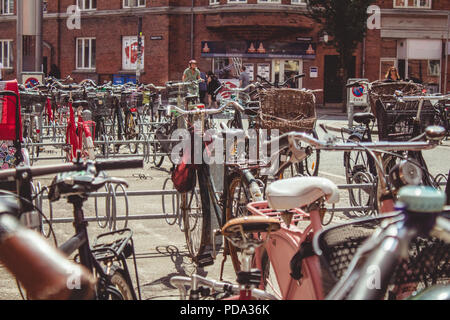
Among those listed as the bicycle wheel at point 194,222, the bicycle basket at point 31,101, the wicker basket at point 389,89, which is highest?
the wicker basket at point 389,89

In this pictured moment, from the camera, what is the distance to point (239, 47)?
35.9 metres

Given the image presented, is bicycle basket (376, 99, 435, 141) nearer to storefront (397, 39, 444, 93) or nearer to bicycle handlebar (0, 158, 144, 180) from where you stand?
bicycle handlebar (0, 158, 144, 180)

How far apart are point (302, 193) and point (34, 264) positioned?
132cm

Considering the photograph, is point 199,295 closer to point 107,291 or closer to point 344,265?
point 107,291

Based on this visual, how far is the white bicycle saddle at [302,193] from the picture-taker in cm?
296

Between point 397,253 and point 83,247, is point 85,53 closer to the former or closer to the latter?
point 83,247

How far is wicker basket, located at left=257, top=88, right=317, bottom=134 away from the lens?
718 centimetres

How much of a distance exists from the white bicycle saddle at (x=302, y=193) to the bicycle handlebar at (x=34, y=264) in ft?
3.82

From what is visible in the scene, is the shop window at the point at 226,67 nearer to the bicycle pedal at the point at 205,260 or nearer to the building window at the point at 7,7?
the building window at the point at 7,7

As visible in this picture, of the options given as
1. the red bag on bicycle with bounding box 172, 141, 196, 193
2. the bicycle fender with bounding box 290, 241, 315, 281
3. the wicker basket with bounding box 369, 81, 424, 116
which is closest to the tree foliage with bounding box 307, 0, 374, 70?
the wicker basket with bounding box 369, 81, 424, 116

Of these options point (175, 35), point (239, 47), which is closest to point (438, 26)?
point (239, 47)

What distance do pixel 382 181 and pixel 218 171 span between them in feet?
11.3

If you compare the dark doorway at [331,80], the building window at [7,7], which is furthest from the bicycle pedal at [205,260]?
the building window at [7,7]
